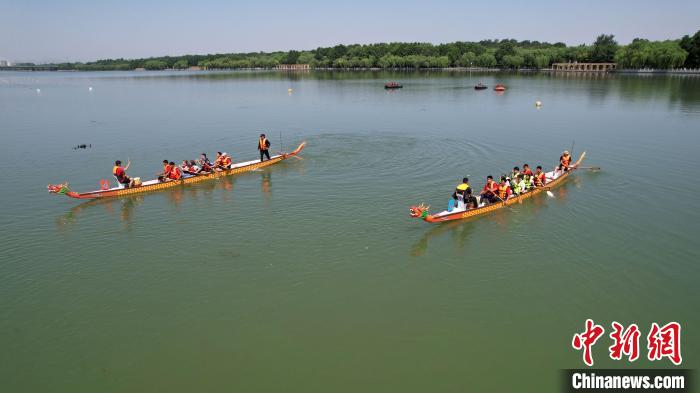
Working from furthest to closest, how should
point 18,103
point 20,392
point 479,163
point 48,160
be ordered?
point 18,103 → point 48,160 → point 479,163 → point 20,392

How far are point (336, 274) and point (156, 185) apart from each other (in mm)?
13783

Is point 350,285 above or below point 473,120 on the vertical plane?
below

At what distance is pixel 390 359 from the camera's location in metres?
11.0

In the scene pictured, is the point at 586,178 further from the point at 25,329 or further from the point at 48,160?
the point at 48,160

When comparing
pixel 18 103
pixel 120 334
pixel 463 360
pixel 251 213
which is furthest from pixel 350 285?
pixel 18 103

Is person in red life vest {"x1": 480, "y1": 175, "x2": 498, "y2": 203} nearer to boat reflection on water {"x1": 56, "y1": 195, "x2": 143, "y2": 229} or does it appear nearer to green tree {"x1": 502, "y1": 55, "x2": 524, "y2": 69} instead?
boat reflection on water {"x1": 56, "y1": 195, "x2": 143, "y2": 229}

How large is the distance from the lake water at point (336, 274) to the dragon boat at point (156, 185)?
0.58 m

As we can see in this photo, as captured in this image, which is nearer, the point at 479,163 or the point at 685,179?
the point at 685,179

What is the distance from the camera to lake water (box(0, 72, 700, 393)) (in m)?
10.9

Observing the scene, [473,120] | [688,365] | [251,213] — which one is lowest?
[688,365]

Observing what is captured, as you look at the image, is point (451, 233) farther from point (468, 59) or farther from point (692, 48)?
point (468, 59)

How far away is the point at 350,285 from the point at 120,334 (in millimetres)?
6750

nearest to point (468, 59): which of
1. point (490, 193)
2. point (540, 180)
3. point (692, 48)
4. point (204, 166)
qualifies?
point (692, 48)

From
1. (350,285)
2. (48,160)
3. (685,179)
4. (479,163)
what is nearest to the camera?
(350,285)
